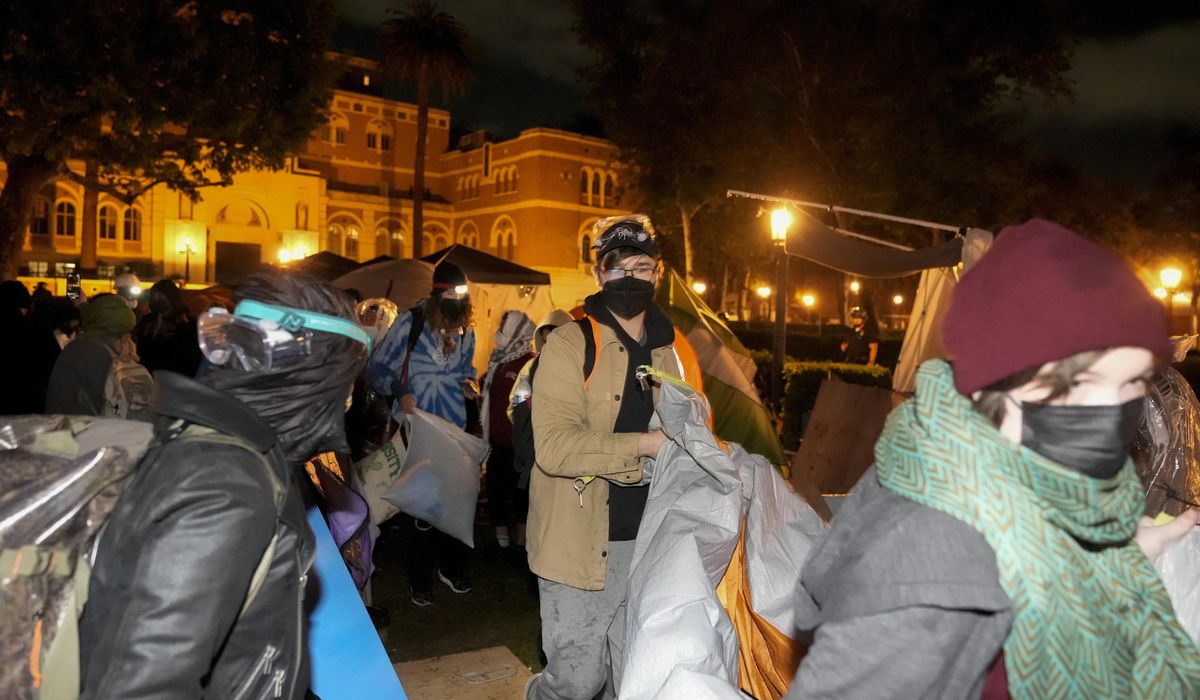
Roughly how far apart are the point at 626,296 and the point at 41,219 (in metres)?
45.2

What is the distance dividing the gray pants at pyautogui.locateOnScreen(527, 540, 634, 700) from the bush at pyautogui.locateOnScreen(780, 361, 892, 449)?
9.32 m

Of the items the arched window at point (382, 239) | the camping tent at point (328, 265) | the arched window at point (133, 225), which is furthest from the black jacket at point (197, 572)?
the arched window at point (382, 239)

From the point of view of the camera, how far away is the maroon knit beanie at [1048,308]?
1.21 metres

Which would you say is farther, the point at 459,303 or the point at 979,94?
the point at 979,94

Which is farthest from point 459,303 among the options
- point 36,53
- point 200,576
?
point 36,53

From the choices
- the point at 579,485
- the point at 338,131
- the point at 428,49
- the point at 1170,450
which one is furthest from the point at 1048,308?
the point at 338,131

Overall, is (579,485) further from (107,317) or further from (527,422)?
(107,317)

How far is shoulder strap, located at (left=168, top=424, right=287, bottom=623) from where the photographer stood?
154 centimetres

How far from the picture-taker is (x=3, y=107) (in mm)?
15617

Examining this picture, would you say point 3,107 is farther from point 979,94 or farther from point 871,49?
point 979,94

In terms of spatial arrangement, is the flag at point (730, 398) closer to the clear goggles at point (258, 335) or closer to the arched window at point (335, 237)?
the clear goggles at point (258, 335)

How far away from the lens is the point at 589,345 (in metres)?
3.01

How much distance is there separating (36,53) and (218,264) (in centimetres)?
2905

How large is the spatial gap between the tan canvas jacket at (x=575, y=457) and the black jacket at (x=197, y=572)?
1269 mm
